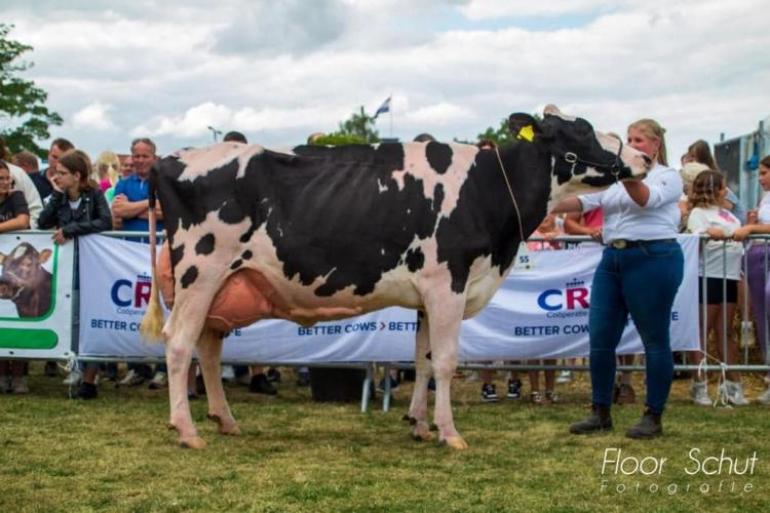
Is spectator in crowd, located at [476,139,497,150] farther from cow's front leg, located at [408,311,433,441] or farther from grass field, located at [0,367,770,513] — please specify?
grass field, located at [0,367,770,513]

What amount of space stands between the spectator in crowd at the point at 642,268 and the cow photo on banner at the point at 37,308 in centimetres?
459

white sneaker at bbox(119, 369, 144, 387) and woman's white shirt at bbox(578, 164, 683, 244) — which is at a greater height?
woman's white shirt at bbox(578, 164, 683, 244)

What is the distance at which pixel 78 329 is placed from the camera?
9648mm

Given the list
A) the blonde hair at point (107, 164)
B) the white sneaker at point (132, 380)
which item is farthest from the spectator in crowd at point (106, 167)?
the white sneaker at point (132, 380)

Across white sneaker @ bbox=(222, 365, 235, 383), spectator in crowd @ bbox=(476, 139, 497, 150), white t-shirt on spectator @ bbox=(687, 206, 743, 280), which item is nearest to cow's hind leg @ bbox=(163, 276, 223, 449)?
spectator in crowd @ bbox=(476, 139, 497, 150)

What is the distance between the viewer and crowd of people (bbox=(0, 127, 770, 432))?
745cm

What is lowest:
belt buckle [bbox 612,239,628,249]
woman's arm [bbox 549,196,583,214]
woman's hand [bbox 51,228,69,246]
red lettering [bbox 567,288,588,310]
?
red lettering [bbox 567,288,588,310]

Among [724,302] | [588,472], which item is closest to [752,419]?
[724,302]

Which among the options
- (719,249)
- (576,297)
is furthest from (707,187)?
(576,297)

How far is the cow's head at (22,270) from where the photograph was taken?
9602 millimetres

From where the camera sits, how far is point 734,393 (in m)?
9.62

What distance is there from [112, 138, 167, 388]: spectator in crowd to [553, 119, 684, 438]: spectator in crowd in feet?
14.5

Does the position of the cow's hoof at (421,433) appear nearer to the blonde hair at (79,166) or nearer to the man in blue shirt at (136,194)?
the man in blue shirt at (136,194)

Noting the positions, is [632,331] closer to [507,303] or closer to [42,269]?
[507,303]
